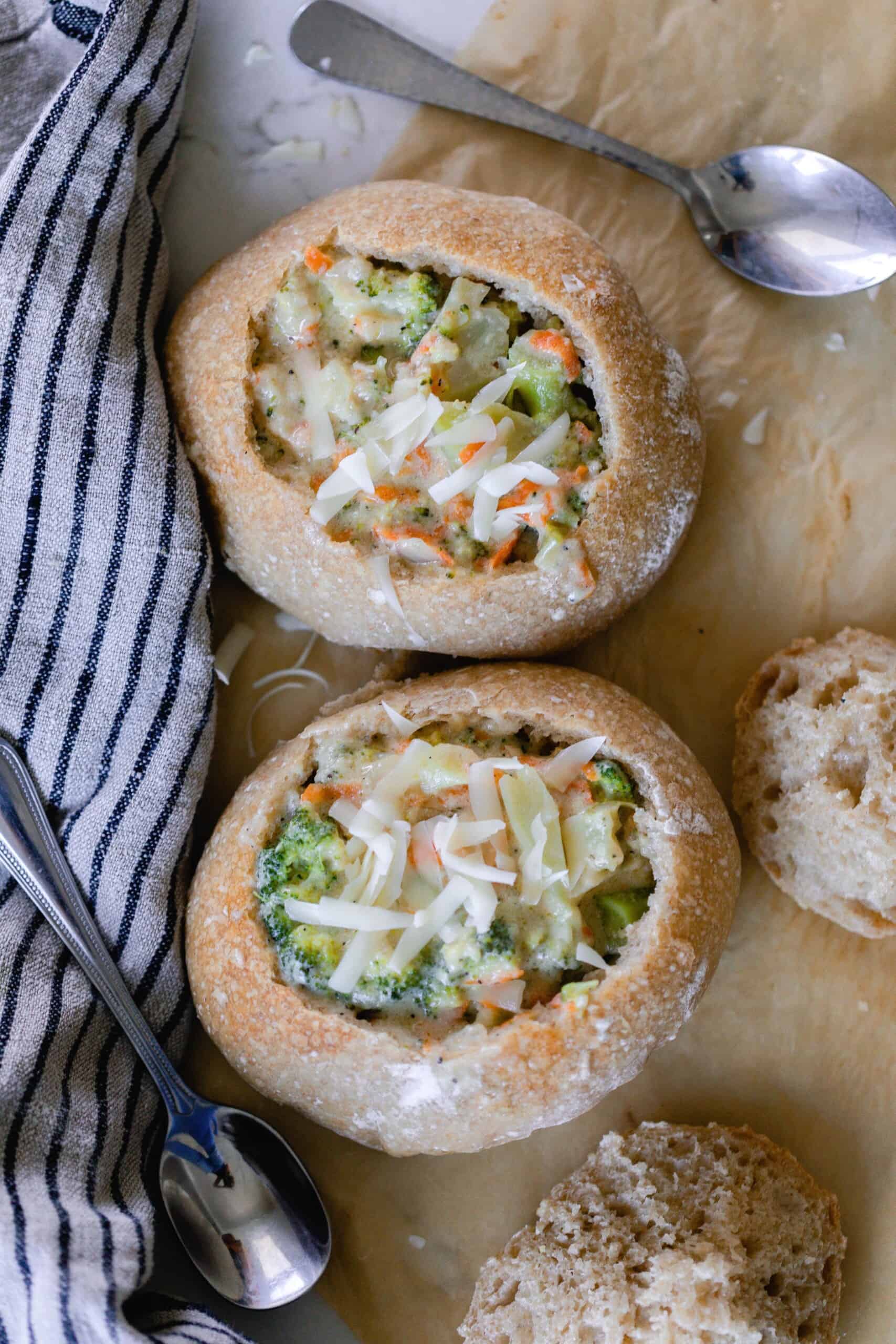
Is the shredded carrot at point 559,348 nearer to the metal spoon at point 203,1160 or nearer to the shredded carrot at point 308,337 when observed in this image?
the shredded carrot at point 308,337

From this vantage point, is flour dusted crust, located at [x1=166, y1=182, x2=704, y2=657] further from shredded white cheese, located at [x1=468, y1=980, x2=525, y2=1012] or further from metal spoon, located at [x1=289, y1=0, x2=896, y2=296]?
shredded white cheese, located at [x1=468, y1=980, x2=525, y2=1012]

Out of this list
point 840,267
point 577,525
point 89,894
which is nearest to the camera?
point 577,525

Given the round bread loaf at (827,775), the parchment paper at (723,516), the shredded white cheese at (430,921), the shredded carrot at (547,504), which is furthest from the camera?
the parchment paper at (723,516)

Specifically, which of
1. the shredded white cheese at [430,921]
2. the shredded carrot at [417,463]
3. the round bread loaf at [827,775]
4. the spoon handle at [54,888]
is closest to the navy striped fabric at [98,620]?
the spoon handle at [54,888]

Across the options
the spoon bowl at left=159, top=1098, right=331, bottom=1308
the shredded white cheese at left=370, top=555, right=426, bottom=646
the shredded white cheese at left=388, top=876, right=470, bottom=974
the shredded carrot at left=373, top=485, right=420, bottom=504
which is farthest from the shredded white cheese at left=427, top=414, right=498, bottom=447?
the spoon bowl at left=159, top=1098, right=331, bottom=1308

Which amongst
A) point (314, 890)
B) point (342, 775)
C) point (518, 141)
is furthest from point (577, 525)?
point (518, 141)

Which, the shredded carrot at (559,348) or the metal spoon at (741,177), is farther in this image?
the metal spoon at (741,177)

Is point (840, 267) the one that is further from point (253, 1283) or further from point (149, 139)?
point (253, 1283)
